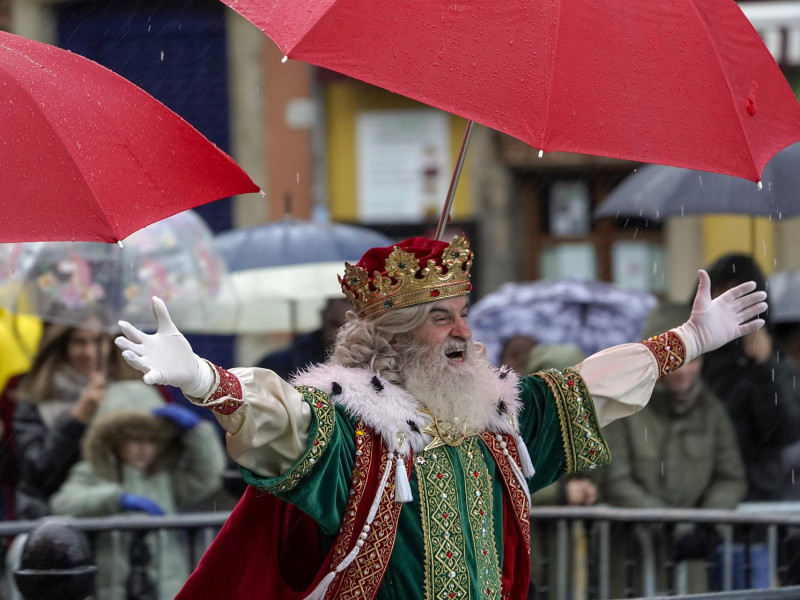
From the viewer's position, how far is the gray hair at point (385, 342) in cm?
363

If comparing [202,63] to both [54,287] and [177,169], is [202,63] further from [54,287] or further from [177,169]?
[177,169]

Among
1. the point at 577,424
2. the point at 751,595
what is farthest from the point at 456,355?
the point at 751,595

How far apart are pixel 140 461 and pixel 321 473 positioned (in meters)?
2.47

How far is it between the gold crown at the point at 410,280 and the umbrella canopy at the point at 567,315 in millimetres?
3259

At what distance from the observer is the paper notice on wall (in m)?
12.7

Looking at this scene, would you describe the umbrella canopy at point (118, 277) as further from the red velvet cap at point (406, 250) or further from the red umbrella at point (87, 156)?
the red velvet cap at point (406, 250)

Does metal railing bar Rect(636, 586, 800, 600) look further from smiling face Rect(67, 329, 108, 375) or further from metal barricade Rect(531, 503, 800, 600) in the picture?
smiling face Rect(67, 329, 108, 375)

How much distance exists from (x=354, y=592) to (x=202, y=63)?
10156mm

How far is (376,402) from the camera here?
352 centimetres

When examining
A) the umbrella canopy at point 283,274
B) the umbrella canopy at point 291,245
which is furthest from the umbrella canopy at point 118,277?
the umbrella canopy at point 291,245

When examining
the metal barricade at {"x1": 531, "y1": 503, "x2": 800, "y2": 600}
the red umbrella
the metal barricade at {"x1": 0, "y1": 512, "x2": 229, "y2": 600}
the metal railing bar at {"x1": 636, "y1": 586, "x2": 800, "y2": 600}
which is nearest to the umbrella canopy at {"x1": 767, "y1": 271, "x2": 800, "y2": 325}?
the metal barricade at {"x1": 531, "y1": 503, "x2": 800, "y2": 600}

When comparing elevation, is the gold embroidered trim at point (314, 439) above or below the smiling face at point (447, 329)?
below

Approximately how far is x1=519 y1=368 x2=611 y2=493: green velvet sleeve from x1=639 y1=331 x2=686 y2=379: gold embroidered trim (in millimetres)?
235

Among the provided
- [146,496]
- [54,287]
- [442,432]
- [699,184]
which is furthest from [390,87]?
[699,184]
